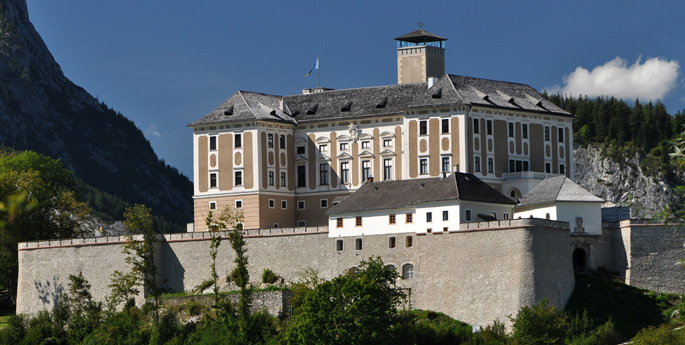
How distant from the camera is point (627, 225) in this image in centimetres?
7062

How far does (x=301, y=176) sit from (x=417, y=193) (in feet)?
50.6

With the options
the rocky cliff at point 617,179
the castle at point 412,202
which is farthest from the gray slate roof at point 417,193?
the rocky cliff at point 617,179

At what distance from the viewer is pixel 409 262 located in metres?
Answer: 67.9

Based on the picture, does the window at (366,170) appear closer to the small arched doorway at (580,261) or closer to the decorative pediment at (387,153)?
the decorative pediment at (387,153)

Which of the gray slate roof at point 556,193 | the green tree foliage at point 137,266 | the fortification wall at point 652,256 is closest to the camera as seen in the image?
the fortification wall at point 652,256

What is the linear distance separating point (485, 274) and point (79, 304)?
27.0m

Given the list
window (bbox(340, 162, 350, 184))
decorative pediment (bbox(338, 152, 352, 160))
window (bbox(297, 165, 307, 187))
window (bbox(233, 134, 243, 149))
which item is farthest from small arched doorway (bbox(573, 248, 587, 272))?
window (bbox(233, 134, 243, 149))

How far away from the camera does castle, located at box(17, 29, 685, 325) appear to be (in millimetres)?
65688

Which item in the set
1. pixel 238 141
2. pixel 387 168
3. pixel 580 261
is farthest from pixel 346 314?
pixel 238 141

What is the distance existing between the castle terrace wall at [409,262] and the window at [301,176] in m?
9.35

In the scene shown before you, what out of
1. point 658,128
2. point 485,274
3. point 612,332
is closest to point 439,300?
point 485,274

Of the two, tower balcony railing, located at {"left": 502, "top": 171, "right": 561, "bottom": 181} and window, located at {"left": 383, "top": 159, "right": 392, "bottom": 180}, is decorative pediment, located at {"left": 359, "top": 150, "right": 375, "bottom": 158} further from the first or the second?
tower balcony railing, located at {"left": 502, "top": 171, "right": 561, "bottom": 181}

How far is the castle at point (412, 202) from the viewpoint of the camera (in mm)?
65688

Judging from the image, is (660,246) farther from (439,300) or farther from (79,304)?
(79,304)
